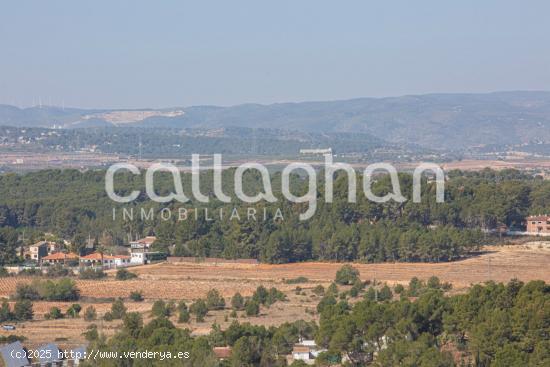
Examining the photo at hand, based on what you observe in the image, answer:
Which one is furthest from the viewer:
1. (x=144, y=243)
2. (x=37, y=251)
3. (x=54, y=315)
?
(x=144, y=243)

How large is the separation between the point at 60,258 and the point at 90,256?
1.12 m

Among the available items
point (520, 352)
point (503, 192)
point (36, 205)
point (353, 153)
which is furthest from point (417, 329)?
point (353, 153)

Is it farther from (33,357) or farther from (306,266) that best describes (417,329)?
(306,266)

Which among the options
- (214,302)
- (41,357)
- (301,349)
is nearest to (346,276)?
(214,302)

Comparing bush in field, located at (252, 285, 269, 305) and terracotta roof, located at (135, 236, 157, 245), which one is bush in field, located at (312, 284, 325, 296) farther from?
terracotta roof, located at (135, 236, 157, 245)

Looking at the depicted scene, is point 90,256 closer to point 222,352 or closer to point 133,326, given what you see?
point 133,326

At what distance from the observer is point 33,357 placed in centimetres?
2264

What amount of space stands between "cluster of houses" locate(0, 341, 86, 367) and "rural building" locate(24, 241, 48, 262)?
2464 cm

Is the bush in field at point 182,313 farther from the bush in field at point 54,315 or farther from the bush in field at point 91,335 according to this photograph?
the bush in field at point 54,315

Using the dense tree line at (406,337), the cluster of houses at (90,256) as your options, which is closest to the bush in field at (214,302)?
the dense tree line at (406,337)

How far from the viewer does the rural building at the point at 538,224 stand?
5253 centimetres

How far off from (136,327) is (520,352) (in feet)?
27.0

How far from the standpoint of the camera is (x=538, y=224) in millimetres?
52781

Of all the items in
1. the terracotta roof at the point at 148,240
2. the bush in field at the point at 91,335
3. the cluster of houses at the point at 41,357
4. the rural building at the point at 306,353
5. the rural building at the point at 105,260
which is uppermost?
the cluster of houses at the point at 41,357
